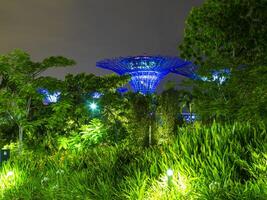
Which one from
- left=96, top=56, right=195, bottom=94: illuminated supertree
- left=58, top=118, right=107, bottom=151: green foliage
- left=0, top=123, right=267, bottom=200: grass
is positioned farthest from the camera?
left=96, top=56, right=195, bottom=94: illuminated supertree

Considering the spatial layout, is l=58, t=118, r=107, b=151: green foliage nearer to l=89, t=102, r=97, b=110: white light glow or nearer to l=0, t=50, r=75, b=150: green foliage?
l=89, t=102, r=97, b=110: white light glow

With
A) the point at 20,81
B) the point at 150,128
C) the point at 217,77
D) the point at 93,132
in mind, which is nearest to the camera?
the point at 20,81

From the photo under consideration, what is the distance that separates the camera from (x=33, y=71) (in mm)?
19172

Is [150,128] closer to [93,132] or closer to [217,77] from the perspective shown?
[217,77]

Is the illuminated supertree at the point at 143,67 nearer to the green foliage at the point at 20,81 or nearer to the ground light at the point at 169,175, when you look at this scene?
the green foliage at the point at 20,81

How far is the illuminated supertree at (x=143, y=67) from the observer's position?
223ft

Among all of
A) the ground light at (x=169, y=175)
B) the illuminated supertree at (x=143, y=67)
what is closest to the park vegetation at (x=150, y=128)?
the ground light at (x=169, y=175)

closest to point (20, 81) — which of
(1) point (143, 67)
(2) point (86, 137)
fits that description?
(2) point (86, 137)

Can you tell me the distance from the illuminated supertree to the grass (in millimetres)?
58407

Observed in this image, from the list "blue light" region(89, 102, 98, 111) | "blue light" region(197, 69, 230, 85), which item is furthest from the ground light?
"blue light" region(89, 102, 98, 111)

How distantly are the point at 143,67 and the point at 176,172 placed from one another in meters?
62.0

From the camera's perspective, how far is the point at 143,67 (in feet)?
225

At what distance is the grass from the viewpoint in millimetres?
5980

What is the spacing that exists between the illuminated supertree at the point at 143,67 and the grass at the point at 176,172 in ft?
192
